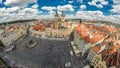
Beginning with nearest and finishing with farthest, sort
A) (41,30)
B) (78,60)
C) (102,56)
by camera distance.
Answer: (102,56) < (78,60) < (41,30)

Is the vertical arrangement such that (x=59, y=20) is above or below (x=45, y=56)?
above

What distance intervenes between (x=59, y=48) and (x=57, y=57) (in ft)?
60.1

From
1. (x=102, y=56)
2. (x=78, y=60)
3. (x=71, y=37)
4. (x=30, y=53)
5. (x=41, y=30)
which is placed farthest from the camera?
(x=41, y=30)

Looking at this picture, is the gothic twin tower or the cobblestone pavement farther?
the gothic twin tower

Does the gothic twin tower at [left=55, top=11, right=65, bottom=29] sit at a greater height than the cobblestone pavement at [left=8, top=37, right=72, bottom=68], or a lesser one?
greater

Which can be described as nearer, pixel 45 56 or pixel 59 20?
pixel 45 56

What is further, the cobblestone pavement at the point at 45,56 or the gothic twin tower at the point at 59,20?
the gothic twin tower at the point at 59,20

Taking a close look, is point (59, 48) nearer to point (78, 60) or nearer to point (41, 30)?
point (78, 60)

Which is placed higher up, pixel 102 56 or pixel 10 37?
pixel 102 56

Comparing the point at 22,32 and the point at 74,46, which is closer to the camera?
the point at 74,46

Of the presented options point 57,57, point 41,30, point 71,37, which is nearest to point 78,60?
point 57,57

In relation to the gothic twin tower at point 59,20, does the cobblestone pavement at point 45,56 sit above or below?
below

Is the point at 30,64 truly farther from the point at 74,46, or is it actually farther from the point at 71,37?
the point at 71,37

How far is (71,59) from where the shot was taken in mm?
88875
